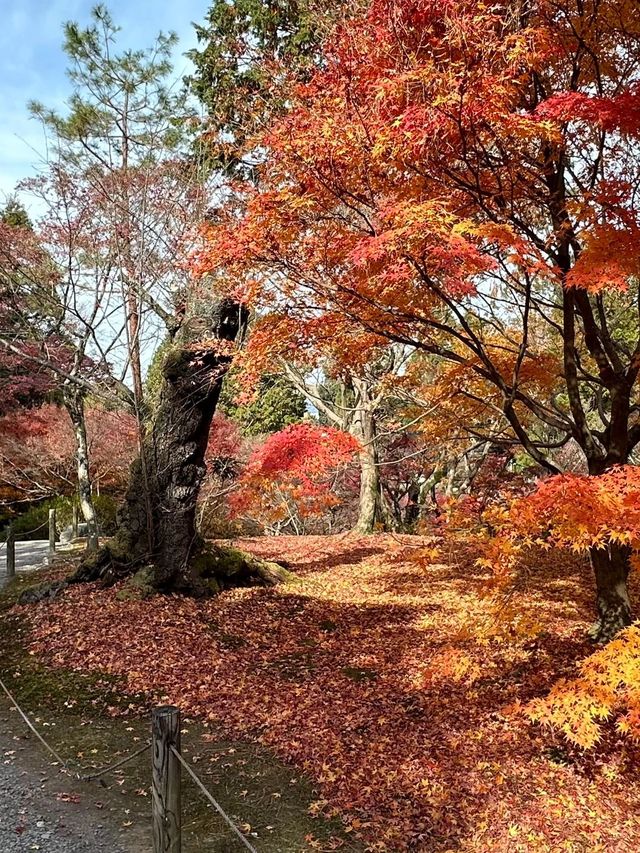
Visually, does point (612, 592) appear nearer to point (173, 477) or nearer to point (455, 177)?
point (455, 177)

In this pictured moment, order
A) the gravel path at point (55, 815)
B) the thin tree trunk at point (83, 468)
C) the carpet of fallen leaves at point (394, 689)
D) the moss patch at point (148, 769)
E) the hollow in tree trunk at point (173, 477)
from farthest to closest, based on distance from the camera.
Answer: the thin tree trunk at point (83, 468) < the hollow in tree trunk at point (173, 477) < the carpet of fallen leaves at point (394, 689) < the moss patch at point (148, 769) < the gravel path at point (55, 815)

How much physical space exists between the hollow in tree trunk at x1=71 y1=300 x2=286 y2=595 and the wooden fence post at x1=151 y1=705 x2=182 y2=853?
567 cm

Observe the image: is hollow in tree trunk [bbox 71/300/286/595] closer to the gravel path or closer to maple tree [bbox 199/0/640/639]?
maple tree [bbox 199/0/640/639]

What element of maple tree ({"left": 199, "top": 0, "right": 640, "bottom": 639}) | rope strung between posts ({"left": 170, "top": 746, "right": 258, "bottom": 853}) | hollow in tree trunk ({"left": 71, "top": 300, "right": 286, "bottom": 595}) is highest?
maple tree ({"left": 199, "top": 0, "right": 640, "bottom": 639})

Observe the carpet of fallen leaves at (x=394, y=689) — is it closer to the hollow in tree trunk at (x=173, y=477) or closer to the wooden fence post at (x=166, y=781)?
the hollow in tree trunk at (x=173, y=477)

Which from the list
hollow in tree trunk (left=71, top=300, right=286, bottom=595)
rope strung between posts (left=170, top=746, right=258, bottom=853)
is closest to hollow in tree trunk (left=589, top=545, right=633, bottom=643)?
rope strung between posts (left=170, top=746, right=258, bottom=853)

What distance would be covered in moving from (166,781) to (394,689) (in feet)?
11.6

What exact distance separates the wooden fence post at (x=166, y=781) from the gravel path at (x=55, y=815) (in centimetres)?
77

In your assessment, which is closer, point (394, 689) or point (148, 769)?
point (148, 769)

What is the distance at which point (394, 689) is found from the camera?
19.9ft

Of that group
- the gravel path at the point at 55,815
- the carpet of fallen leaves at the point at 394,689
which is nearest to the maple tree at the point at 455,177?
the carpet of fallen leaves at the point at 394,689

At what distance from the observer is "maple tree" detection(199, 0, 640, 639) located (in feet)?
14.3

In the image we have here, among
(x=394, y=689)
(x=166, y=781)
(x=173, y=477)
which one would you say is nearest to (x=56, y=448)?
(x=173, y=477)

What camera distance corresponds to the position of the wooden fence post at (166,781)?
2.97 metres
